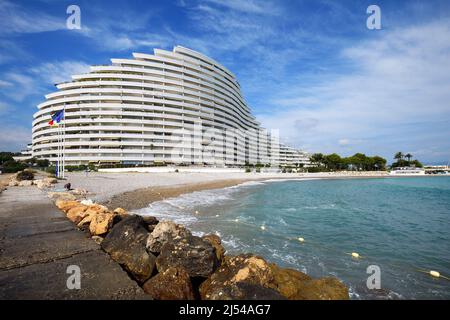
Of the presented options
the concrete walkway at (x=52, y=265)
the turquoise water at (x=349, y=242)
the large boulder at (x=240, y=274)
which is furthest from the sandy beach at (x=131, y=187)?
the large boulder at (x=240, y=274)

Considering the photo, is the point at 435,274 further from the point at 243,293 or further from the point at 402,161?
the point at 402,161

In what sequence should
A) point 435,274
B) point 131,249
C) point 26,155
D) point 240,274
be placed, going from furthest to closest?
point 26,155
point 435,274
point 131,249
point 240,274

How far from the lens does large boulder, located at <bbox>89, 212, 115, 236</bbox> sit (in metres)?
7.11

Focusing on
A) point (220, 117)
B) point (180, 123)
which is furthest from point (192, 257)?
point (220, 117)

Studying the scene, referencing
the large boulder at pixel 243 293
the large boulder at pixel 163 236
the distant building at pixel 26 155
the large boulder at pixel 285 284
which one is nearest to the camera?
the large boulder at pixel 243 293

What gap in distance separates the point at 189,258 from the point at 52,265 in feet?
8.46

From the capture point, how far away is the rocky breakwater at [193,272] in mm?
4285

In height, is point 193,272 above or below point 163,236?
below

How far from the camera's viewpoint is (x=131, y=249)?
5.70 metres

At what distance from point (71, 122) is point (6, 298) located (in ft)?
285

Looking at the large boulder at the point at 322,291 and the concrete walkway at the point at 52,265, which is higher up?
the concrete walkway at the point at 52,265

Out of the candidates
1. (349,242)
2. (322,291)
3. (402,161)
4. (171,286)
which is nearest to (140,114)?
(349,242)

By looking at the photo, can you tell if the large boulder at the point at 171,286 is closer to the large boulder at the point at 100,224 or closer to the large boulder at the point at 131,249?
the large boulder at the point at 131,249

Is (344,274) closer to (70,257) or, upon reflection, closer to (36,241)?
(70,257)
